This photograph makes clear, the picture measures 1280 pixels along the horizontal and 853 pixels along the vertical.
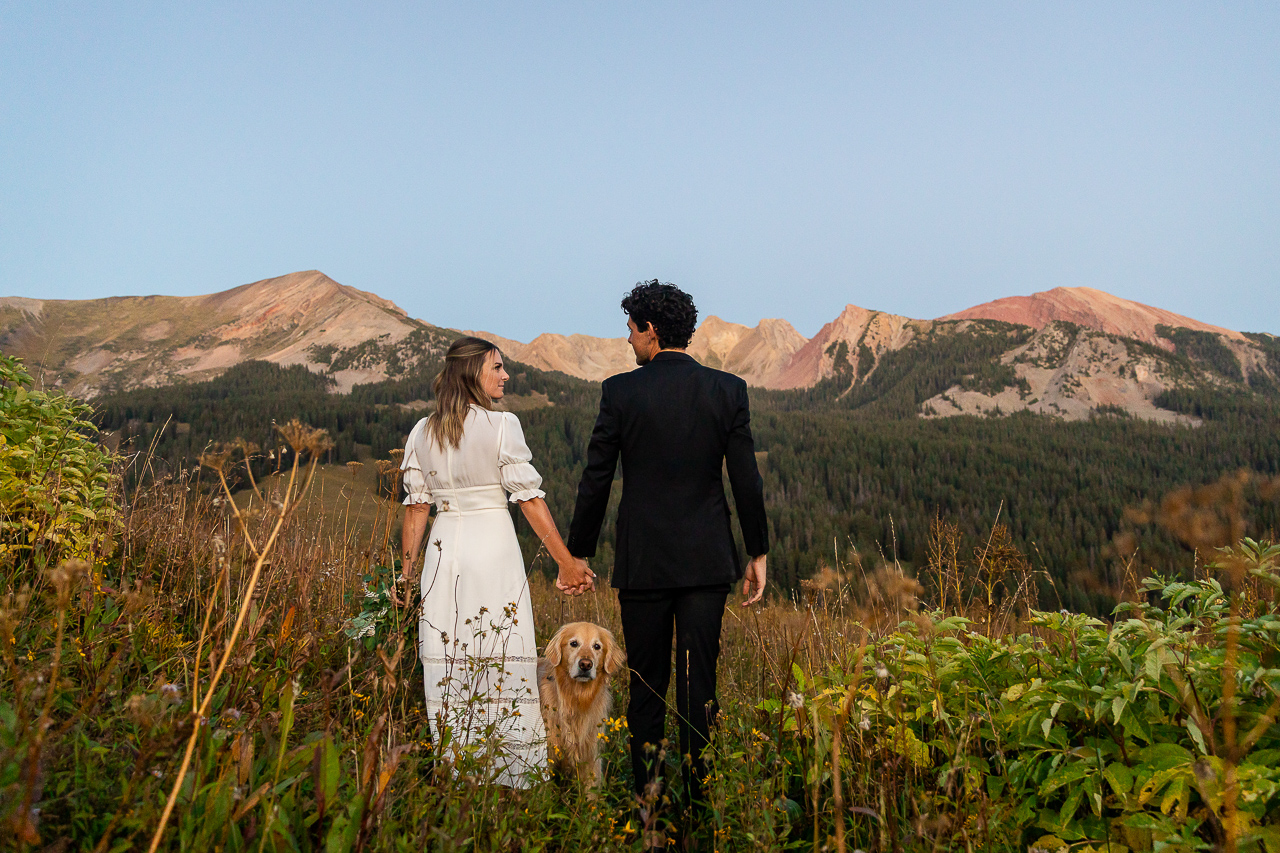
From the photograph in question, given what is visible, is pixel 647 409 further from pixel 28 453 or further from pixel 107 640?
pixel 28 453

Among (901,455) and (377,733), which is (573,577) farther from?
(901,455)

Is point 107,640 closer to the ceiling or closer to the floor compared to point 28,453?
closer to the floor

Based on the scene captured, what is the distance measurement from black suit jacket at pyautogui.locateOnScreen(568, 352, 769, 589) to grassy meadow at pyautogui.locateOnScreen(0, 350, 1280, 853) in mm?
626

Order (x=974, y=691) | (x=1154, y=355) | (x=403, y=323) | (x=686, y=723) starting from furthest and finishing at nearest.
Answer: (x=403, y=323) < (x=1154, y=355) < (x=686, y=723) < (x=974, y=691)

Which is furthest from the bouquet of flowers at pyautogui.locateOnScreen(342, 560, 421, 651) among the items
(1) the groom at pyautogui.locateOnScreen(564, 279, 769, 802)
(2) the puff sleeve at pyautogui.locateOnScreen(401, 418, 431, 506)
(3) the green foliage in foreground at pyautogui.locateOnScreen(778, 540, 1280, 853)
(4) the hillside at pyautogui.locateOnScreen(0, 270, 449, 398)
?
(4) the hillside at pyautogui.locateOnScreen(0, 270, 449, 398)

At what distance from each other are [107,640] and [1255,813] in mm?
4156

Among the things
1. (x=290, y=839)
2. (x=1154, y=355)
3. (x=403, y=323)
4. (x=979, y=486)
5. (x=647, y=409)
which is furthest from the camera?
(x=403, y=323)

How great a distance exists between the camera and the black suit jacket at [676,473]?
309cm

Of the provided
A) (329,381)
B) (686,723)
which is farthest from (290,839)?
(329,381)

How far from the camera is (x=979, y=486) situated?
8425 cm

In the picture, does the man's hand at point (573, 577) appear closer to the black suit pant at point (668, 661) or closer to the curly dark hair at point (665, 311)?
the black suit pant at point (668, 661)

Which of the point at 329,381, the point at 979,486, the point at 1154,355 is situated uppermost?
the point at 1154,355

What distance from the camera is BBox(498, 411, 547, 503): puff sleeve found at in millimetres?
3395

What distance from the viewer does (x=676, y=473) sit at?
3182 millimetres
